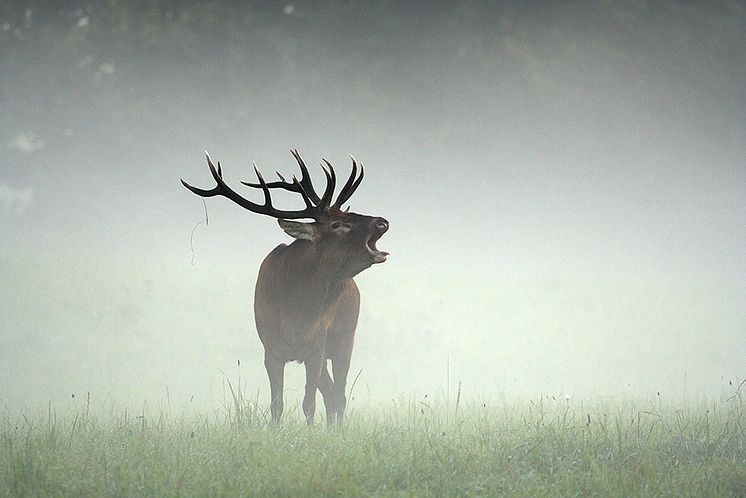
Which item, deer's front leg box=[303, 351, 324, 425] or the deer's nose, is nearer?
the deer's nose

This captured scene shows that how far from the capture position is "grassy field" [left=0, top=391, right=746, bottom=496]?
3473 mm

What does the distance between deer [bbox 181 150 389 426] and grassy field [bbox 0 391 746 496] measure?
17.6 inches

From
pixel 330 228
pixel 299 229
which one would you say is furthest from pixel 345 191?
pixel 299 229

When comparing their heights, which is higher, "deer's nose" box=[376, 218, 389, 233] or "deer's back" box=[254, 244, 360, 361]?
"deer's nose" box=[376, 218, 389, 233]

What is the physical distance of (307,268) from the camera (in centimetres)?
515

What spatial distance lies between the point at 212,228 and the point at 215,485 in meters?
6.15

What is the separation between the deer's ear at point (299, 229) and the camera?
4.99 metres

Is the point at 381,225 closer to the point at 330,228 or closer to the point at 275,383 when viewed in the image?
the point at 330,228

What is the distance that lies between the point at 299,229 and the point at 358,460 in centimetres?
170

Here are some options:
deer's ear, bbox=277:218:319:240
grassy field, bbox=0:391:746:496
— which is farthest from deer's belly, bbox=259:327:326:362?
deer's ear, bbox=277:218:319:240

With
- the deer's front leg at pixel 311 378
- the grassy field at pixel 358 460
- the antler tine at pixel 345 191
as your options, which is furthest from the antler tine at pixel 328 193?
the grassy field at pixel 358 460

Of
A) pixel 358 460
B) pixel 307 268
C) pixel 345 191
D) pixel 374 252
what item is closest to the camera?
pixel 358 460

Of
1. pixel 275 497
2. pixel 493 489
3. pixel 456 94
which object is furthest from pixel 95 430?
pixel 456 94

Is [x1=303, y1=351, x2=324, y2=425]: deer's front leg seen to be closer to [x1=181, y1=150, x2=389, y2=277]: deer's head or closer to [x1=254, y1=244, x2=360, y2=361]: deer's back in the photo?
[x1=254, y1=244, x2=360, y2=361]: deer's back
